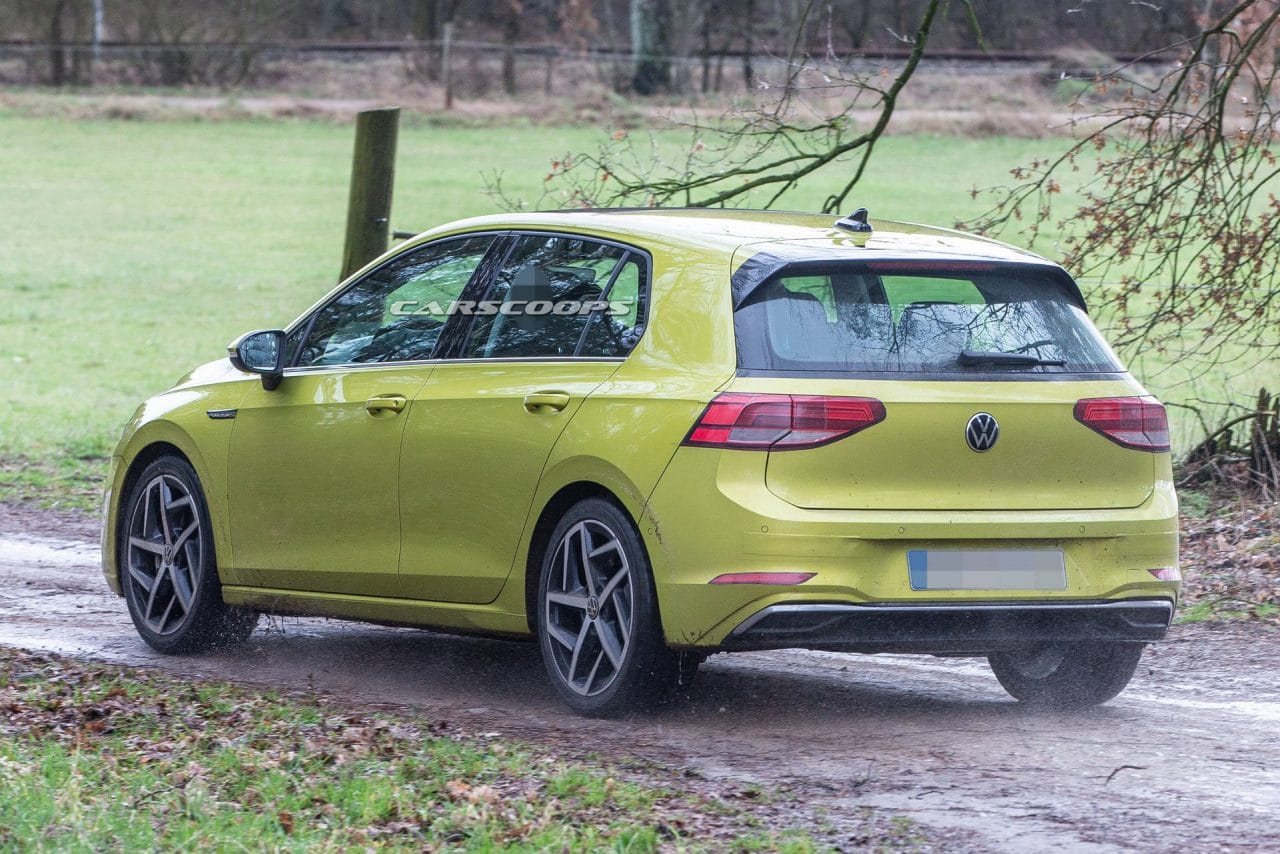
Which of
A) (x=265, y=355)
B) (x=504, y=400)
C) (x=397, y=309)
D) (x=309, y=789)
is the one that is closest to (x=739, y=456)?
(x=504, y=400)

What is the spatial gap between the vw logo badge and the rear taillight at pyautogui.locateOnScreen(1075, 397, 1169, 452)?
0.32 m

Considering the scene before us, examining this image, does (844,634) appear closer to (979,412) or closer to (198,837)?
(979,412)

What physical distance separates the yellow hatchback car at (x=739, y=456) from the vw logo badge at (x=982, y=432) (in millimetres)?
11

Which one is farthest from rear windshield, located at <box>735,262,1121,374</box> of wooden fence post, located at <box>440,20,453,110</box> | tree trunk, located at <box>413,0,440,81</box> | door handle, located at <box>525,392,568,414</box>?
tree trunk, located at <box>413,0,440,81</box>

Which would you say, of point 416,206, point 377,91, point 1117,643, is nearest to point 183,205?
point 416,206

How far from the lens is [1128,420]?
20.7 feet

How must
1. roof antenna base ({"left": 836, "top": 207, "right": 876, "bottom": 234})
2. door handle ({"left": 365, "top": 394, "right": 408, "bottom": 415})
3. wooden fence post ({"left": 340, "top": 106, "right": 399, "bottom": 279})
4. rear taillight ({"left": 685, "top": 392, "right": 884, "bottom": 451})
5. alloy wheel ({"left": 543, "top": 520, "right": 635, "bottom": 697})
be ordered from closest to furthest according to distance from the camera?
rear taillight ({"left": 685, "top": 392, "right": 884, "bottom": 451}), alloy wheel ({"left": 543, "top": 520, "right": 635, "bottom": 697}), roof antenna base ({"left": 836, "top": 207, "right": 876, "bottom": 234}), door handle ({"left": 365, "top": 394, "right": 408, "bottom": 415}), wooden fence post ({"left": 340, "top": 106, "right": 399, "bottom": 279})

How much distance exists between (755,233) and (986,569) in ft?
4.49

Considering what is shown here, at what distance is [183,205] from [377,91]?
15.1 metres

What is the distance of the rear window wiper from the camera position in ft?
20.2

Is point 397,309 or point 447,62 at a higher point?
point 397,309

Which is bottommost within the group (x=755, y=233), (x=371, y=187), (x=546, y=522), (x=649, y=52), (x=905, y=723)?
(x=649, y=52)
